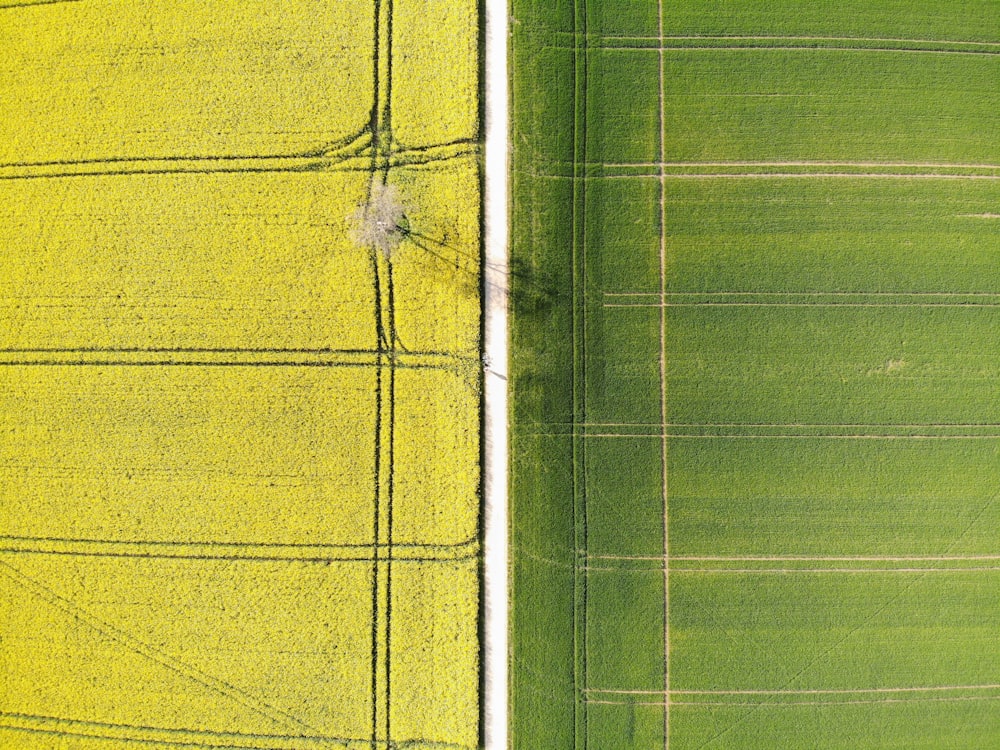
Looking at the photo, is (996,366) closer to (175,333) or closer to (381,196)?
(381,196)

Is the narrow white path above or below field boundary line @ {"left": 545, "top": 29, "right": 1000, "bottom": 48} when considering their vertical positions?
below

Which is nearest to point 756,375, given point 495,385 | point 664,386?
point 664,386

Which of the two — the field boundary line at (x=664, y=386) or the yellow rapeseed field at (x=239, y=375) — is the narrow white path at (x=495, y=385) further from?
the field boundary line at (x=664, y=386)

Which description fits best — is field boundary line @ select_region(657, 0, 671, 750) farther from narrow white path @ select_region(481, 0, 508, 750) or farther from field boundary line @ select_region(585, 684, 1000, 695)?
narrow white path @ select_region(481, 0, 508, 750)

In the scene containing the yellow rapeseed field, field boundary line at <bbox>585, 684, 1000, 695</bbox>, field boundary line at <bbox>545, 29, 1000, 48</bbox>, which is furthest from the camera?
field boundary line at <bbox>545, 29, 1000, 48</bbox>

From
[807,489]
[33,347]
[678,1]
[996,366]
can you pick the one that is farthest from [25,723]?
[996,366]

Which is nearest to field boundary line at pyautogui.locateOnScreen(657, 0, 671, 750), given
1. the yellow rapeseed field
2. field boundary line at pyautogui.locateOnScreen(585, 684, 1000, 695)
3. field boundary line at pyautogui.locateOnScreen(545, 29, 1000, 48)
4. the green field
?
the green field

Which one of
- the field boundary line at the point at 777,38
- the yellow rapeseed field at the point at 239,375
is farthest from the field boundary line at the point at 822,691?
the field boundary line at the point at 777,38

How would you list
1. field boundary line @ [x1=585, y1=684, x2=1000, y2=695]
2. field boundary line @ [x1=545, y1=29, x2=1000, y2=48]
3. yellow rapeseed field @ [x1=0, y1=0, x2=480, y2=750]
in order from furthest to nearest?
1. field boundary line @ [x1=545, y1=29, x2=1000, y2=48]
2. yellow rapeseed field @ [x1=0, y1=0, x2=480, y2=750]
3. field boundary line @ [x1=585, y1=684, x2=1000, y2=695]
